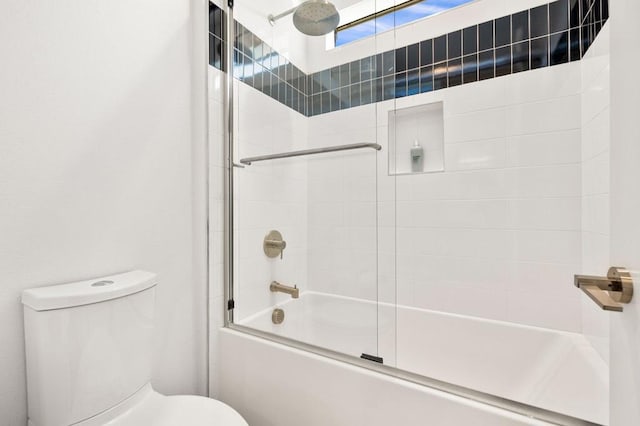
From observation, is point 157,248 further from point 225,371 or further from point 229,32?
point 229,32

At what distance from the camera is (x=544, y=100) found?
1417mm

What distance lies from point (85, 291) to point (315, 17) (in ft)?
4.74

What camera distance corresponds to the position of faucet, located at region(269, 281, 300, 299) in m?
1.48

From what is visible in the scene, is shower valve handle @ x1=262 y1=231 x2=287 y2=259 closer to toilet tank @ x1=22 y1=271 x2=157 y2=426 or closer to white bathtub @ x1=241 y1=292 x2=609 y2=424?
white bathtub @ x1=241 y1=292 x2=609 y2=424

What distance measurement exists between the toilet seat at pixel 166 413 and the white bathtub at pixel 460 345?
37 cm

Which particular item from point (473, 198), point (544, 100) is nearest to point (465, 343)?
point (473, 198)

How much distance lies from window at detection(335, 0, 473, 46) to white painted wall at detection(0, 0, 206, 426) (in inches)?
26.3

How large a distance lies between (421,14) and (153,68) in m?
1.46

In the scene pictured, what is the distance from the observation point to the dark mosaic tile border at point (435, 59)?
132 centimetres

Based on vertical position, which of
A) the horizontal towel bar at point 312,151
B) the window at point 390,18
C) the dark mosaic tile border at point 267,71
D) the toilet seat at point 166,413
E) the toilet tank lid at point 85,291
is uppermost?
the window at point 390,18

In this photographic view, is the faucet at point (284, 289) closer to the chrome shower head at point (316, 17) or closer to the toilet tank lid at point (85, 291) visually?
the toilet tank lid at point (85, 291)

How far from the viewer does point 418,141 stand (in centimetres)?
178

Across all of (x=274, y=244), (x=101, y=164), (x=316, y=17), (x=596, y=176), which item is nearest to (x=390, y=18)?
(x=316, y=17)

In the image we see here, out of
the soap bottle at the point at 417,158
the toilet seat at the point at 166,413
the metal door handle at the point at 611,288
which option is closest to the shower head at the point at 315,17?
the soap bottle at the point at 417,158
